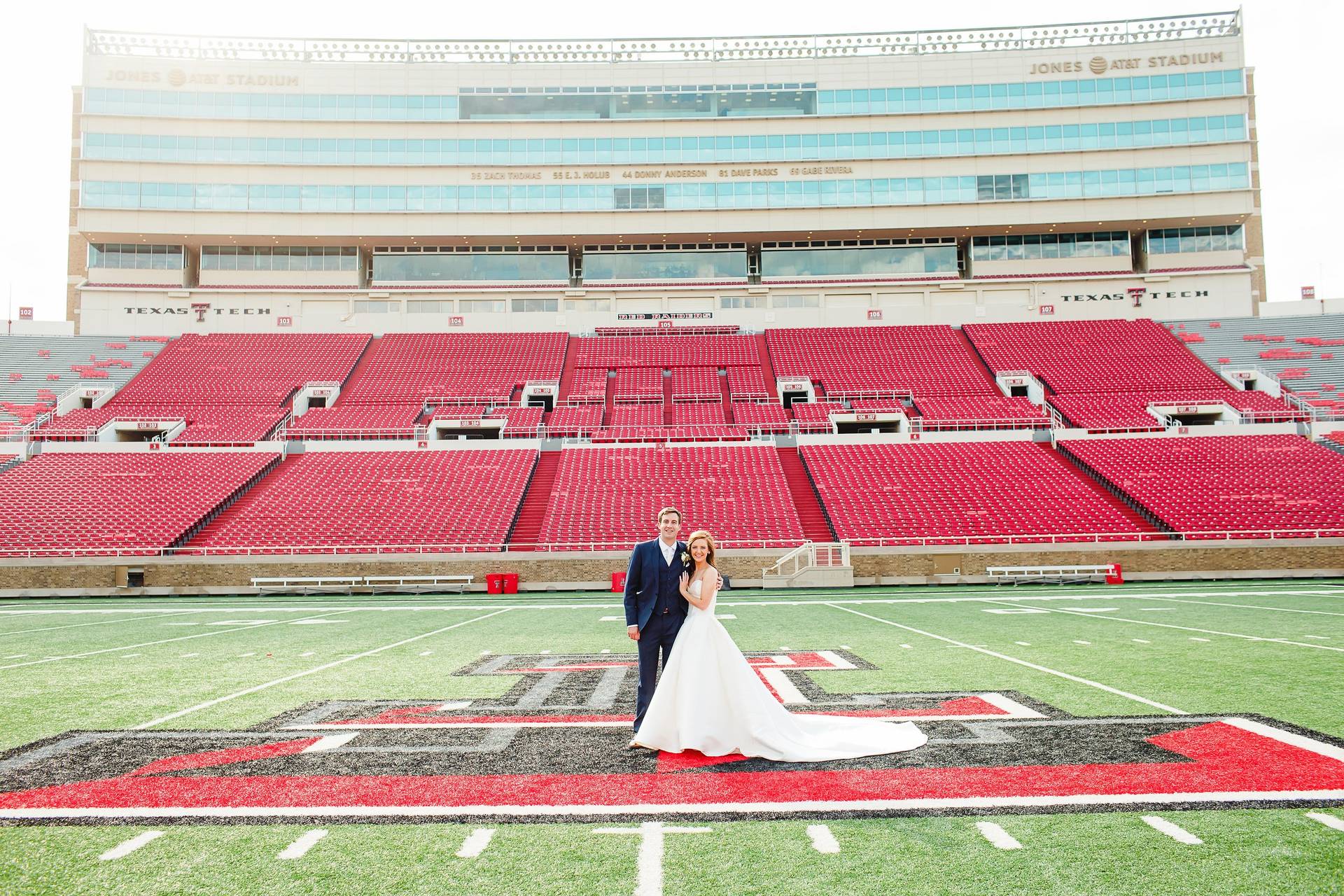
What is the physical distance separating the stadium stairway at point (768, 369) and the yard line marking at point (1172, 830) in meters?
35.8

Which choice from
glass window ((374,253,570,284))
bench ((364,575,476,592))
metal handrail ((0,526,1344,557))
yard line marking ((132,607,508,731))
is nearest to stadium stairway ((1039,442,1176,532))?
metal handrail ((0,526,1344,557))

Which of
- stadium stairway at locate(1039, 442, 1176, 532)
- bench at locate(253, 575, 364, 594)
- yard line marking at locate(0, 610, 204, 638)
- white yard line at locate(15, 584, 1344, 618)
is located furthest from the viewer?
stadium stairway at locate(1039, 442, 1176, 532)

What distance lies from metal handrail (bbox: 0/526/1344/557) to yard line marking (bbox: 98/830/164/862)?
71.0ft

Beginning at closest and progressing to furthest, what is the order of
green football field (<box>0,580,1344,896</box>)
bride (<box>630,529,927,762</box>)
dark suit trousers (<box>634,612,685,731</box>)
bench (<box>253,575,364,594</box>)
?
green football field (<box>0,580,1344,896</box>), bride (<box>630,529,927,762</box>), dark suit trousers (<box>634,612,685,731</box>), bench (<box>253,575,364,594</box>)

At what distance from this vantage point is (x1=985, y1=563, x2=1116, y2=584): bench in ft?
78.9

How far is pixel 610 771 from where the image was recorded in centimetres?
514

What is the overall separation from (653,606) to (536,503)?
80.8ft

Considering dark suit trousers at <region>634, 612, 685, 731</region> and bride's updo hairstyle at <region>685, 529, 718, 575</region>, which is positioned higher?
bride's updo hairstyle at <region>685, 529, 718, 575</region>

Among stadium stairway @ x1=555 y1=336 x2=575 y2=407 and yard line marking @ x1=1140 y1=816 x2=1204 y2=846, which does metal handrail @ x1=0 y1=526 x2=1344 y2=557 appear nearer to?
stadium stairway @ x1=555 y1=336 x2=575 y2=407

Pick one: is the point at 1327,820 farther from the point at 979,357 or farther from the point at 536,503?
the point at 979,357

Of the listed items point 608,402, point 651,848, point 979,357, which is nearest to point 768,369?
point 608,402

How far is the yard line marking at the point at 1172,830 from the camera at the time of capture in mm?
3885

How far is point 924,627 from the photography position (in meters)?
13.4

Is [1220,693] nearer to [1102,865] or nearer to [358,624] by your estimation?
[1102,865]
